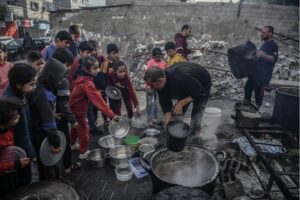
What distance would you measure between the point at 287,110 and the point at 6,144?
5.13 meters

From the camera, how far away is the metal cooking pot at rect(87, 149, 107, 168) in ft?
13.7

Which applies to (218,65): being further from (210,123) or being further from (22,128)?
(22,128)

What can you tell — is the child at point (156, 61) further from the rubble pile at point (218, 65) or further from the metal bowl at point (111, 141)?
the rubble pile at point (218, 65)

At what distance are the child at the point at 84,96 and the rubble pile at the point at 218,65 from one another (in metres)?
5.03

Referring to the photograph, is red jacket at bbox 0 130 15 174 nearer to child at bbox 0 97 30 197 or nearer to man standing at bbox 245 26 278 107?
child at bbox 0 97 30 197

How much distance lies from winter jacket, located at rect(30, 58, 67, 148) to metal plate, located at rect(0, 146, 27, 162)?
428 millimetres

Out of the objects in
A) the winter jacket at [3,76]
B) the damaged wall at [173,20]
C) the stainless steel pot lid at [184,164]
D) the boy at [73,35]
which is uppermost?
the damaged wall at [173,20]

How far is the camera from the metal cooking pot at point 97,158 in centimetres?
416

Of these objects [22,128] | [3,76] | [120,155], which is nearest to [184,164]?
[120,155]

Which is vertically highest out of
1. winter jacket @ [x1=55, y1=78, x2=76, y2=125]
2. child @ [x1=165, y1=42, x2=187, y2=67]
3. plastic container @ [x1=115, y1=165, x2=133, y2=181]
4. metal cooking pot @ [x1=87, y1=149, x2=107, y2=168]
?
child @ [x1=165, y1=42, x2=187, y2=67]

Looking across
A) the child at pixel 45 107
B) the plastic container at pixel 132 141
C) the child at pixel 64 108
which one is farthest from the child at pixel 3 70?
the plastic container at pixel 132 141

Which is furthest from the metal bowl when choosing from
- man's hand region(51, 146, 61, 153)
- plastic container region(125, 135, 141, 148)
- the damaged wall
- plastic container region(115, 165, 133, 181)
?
the damaged wall

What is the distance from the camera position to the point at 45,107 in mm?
2904

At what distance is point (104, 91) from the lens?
5594mm
